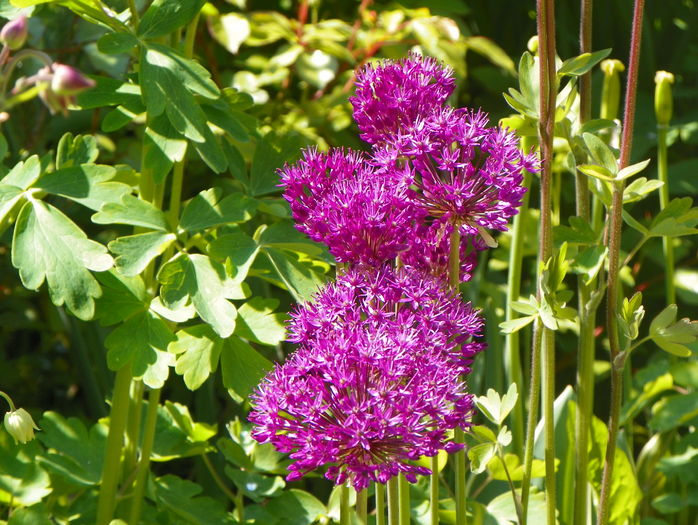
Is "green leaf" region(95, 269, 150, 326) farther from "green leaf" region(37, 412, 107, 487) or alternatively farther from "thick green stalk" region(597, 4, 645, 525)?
"thick green stalk" region(597, 4, 645, 525)

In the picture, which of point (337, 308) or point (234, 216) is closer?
point (337, 308)

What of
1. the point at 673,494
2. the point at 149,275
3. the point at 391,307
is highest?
the point at 391,307

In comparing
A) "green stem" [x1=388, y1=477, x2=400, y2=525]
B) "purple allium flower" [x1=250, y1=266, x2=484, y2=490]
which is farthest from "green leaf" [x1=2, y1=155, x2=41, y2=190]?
"green stem" [x1=388, y1=477, x2=400, y2=525]

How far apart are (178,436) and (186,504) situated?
12 centimetres

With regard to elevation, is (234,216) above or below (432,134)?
below

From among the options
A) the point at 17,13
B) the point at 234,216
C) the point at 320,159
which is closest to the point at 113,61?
the point at 17,13

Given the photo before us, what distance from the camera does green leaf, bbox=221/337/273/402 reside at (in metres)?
1.16

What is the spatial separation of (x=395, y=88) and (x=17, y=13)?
0.54 metres

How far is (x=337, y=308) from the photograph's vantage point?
2.77 feet

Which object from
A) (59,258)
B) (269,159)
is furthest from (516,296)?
(59,258)

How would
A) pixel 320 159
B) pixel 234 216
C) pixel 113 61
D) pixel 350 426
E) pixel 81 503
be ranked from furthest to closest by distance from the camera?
1. pixel 113 61
2. pixel 81 503
3. pixel 234 216
4. pixel 320 159
5. pixel 350 426

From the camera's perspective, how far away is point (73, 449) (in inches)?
52.9

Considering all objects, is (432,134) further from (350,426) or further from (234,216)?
(234,216)

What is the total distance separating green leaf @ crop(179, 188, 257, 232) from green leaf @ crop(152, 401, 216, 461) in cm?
35
